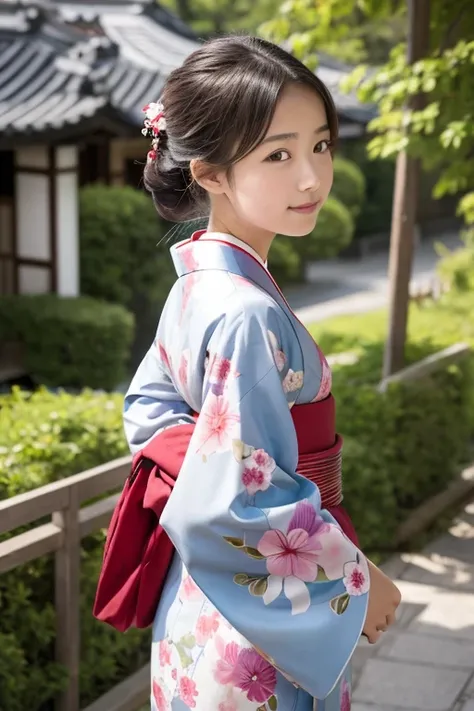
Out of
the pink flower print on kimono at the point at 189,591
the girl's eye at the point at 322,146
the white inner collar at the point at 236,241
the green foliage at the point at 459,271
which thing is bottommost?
the green foliage at the point at 459,271

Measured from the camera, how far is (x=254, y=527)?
2.18m

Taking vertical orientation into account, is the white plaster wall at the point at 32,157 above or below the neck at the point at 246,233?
below

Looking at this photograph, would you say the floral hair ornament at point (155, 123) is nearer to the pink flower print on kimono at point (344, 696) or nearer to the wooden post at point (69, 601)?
the pink flower print on kimono at point (344, 696)

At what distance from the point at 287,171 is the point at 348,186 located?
22825 mm

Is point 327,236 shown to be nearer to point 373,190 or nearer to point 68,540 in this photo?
point 373,190

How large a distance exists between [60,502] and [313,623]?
1.66 metres

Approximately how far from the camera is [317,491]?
226cm

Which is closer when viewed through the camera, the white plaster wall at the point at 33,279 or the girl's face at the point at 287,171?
the girl's face at the point at 287,171

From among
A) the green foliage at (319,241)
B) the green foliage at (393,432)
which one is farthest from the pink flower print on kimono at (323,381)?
the green foliage at (319,241)

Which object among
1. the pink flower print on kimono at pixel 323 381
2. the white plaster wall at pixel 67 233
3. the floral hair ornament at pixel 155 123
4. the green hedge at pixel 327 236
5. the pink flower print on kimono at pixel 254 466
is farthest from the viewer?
the green hedge at pixel 327 236

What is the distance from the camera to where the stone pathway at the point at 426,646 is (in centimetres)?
450

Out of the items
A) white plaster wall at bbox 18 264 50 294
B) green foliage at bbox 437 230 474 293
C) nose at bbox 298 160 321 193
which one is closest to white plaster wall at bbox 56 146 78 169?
white plaster wall at bbox 18 264 50 294

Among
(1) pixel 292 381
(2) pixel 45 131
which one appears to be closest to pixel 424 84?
(1) pixel 292 381

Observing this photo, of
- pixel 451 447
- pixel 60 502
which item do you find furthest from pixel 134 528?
pixel 451 447
